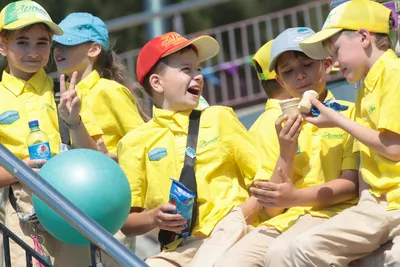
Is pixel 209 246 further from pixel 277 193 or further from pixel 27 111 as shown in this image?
pixel 27 111

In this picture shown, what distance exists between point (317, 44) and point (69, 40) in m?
2.19

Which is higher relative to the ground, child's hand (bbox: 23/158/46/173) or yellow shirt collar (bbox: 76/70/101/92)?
yellow shirt collar (bbox: 76/70/101/92)

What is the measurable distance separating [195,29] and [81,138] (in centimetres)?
1514

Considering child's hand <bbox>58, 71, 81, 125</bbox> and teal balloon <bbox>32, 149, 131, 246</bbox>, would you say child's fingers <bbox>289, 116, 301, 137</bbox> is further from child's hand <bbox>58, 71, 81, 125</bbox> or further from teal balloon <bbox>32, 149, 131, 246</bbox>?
child's hand <bbox>58, 71, 81, 125</bbox>

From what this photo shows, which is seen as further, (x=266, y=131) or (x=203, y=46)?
(x=203, y=46)

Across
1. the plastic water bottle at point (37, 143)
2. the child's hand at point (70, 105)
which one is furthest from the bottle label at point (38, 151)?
the child's hand at point (70, 105)

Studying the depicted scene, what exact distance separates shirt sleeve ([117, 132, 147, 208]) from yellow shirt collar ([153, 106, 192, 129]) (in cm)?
20

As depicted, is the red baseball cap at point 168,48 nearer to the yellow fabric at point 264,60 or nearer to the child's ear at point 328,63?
the yellow fabric at point 264,60

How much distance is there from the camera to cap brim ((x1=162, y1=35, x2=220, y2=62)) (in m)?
7.29

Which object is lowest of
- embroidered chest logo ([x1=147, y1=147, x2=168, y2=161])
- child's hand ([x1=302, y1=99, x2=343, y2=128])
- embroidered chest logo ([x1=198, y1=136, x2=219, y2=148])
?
embroidered chest logo ([x1=147, y1=147, x2=168, y2=161])

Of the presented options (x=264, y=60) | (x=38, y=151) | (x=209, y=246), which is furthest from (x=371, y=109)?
(x=38, y=151)

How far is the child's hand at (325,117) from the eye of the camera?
626 centimetres

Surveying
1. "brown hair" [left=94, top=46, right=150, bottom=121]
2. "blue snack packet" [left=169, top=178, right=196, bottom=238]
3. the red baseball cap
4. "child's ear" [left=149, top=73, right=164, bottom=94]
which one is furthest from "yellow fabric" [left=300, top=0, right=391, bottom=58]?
"brown hair" [left=94, top=46, right=150, bottom=121]

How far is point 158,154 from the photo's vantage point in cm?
711
